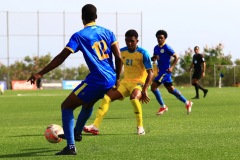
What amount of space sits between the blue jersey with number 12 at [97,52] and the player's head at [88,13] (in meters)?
0.07

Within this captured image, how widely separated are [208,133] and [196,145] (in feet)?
6.23

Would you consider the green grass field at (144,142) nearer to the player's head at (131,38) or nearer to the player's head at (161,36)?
the player's head at (131,38)

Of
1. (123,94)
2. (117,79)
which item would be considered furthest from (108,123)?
(117,79)

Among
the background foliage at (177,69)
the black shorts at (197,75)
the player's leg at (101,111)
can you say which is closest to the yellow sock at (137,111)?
the player's leg at (101,111)

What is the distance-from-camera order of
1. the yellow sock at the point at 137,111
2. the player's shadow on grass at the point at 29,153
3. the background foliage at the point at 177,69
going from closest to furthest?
1. the player's shadow on grass at the point at 29,153
2. the yellow sock at the point at 137,111
3. the background foliage at the point at 177,69

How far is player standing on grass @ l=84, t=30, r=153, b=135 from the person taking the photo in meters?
11.4

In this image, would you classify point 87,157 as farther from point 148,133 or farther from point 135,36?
point 135,36

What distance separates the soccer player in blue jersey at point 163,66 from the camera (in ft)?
54.6

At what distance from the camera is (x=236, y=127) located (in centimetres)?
→ 1188

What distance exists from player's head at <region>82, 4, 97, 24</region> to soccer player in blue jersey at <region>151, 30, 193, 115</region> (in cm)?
800

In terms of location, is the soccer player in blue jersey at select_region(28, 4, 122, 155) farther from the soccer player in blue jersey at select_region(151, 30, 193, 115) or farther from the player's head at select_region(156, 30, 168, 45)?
the soccer player in blue jersey at select_region(151, 30, 193, 115)

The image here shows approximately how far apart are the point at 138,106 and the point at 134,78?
97 cm

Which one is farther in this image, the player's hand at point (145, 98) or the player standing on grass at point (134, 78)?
the player standing on grass at point (134, 78)

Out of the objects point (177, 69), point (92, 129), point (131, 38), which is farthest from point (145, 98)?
point (177, 69)
